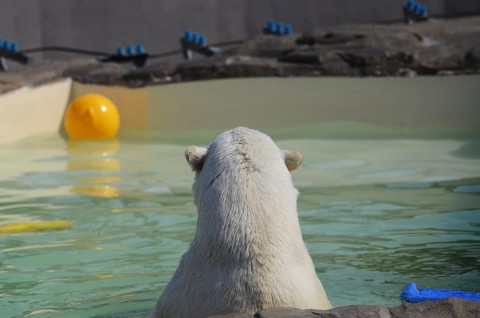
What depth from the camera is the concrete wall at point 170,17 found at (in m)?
14.9

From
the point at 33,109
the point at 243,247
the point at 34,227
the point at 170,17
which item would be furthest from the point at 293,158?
the point at 170,17

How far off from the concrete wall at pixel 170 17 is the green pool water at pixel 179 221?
522cm

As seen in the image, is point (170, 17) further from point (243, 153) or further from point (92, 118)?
point (243, 153)

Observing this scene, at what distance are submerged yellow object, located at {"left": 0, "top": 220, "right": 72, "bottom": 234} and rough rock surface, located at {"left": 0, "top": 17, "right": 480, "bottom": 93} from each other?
5.74 meters

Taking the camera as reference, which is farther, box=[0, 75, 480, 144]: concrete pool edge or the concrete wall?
the concrete wall

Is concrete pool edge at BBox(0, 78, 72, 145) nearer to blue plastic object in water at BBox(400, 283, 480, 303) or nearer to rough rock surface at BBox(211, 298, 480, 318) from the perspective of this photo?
blue plastic object in water at BBox(400, 283, 480, 303)

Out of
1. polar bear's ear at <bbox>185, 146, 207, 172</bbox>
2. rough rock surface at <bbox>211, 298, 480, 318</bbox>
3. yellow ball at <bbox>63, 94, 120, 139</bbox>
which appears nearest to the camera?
rough rock surface at <bbox>211, 298, 480, 318</bbox>

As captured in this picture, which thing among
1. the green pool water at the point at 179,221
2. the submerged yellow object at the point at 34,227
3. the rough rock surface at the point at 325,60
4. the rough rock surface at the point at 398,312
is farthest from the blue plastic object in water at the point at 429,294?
the rough rock surface at the point at 325,60

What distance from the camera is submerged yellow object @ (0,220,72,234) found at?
5922 mm

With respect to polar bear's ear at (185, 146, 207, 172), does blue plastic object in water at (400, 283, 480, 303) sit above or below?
below

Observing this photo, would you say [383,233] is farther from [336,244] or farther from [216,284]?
[216,284]

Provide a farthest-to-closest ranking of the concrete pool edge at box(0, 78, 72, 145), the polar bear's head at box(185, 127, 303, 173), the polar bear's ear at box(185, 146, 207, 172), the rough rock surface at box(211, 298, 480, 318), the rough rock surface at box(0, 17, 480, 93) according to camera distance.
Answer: the concrete pool edge at box(0, 78, 72, 145) < the rough rock surface at box(0, 17, 480, 93) < the polar bear's ear at box(185, 146, 207, 172) < the polar bear's head at box(185, 127, 303, 173) < the rough rock surface at box(211, 298, 480, 318)

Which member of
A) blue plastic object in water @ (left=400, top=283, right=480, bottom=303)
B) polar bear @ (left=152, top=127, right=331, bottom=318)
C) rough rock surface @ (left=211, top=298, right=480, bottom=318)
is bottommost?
blue plastic object in water @ (left=400, top=283, right=480, bottom=303)

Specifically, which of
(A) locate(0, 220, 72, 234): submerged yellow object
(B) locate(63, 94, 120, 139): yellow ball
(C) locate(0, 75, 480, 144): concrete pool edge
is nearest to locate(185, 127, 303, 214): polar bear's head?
(A) locate(0, 220, 72, 234): submerged yellow object
